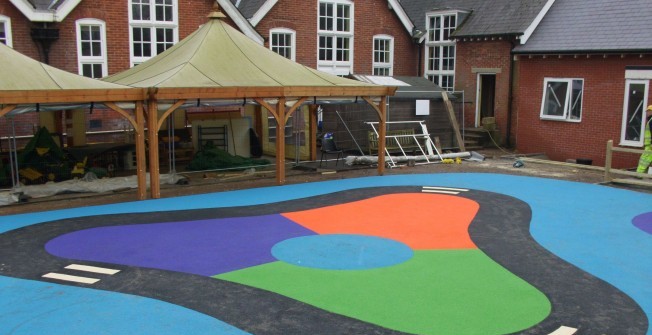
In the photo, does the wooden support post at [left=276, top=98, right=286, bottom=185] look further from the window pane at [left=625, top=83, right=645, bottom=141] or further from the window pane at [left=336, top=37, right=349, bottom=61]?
the window pane at [left=625, top=83, right=645, bottom=141]

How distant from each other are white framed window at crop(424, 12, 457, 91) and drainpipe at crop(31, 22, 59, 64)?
14.1 meters

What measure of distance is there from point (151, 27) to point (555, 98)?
1309 cm

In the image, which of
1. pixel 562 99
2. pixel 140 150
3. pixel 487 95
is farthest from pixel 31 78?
pixel 487 95

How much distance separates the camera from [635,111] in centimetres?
1834

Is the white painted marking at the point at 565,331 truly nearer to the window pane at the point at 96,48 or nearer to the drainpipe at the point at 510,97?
the window pane at the point at 96,48

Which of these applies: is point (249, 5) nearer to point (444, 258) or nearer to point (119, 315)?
point (444, 258)

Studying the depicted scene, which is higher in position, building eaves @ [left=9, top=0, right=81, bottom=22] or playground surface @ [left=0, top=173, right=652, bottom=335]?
building eaves @ [left=9, top=0, right=81, bottom=22]

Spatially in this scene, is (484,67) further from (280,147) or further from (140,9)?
(140,9)

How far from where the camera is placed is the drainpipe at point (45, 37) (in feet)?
57.4

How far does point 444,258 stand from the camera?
30.5 feet

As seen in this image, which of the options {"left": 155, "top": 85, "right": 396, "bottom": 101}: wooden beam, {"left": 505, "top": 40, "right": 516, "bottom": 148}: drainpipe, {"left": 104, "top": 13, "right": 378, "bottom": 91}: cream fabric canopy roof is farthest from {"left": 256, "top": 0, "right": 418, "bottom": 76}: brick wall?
{"left": 155, "top": 85, "right": 396, "bottom": 101}: wooden beam

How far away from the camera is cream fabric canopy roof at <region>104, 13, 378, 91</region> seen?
46.1 feet

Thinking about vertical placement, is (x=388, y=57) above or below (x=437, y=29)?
below

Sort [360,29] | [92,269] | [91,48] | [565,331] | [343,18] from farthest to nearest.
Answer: [360,29]
[343,18]
[91,48]
[92,269]
[565,331]
